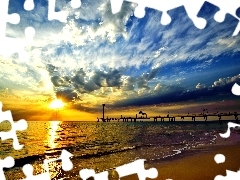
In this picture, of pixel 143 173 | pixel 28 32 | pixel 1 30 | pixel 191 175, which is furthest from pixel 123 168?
pixel 191 175

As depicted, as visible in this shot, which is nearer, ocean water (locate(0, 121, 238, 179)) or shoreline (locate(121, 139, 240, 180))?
shoreline (locate(121, 139, 240, 180))
